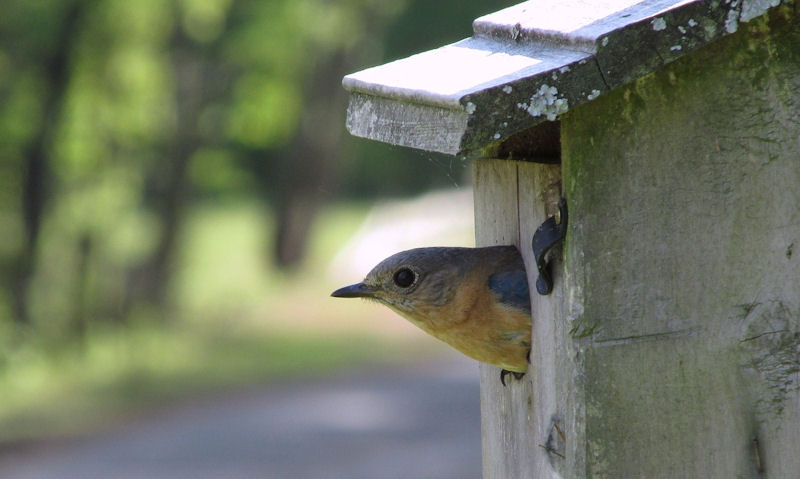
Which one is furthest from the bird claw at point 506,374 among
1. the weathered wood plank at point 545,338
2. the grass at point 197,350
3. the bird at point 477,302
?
the grass at point 197,350

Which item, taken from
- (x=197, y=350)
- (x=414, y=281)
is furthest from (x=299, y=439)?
(x=414, y=281)

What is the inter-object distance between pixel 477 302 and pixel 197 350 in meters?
9.38

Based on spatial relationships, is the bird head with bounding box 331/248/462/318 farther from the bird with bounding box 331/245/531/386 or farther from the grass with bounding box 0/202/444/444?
the grass with bounding box 0/202/444/444

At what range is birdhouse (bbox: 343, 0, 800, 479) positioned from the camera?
2.12 meters

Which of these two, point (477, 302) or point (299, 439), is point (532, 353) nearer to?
point (477, 302)

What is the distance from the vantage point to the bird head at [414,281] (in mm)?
2812

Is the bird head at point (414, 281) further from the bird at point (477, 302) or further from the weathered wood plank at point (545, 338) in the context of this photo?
the weathered wood plank at point (545, 338)

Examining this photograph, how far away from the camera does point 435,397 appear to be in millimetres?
10938

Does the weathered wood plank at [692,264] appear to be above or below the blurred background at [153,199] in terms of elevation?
below

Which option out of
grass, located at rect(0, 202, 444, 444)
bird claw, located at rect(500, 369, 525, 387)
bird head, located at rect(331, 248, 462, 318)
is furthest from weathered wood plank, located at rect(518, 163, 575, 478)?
grass, located at rect(0, 202, 444, 444)

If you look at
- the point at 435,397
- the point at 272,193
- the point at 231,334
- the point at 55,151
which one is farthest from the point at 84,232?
the point at 272,193

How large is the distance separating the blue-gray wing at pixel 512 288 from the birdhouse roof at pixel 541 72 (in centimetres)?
61

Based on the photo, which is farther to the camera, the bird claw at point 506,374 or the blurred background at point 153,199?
the blurred background at point 153,199

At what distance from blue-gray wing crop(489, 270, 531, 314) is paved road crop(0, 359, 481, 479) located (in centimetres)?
635
